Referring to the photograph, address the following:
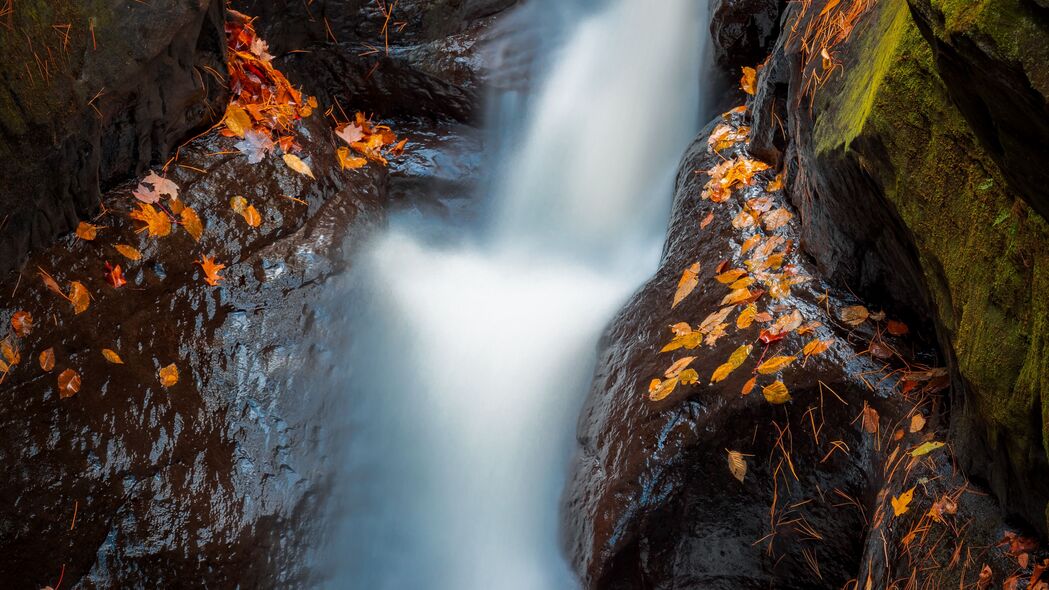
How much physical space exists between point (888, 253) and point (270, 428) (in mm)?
2852

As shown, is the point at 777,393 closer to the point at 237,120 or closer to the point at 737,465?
the point at 737,465

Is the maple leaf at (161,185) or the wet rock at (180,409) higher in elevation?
the maple leaf at (161,185)

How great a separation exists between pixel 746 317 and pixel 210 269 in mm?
2641

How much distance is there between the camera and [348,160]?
504 cm

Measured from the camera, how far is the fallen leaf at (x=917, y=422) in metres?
2.78

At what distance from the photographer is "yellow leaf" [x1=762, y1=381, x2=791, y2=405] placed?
308 centimetres

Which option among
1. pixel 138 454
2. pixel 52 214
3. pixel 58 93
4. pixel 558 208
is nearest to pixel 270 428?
pixel 138 454

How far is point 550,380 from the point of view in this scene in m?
4.11

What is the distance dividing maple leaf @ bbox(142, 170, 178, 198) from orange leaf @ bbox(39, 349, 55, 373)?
3.27ft

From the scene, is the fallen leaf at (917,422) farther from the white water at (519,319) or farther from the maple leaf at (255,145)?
the maple leaf at (255,145)

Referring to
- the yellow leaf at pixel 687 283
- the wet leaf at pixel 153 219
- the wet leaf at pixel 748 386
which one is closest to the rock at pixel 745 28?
the yellow leaf at pixel 687 283

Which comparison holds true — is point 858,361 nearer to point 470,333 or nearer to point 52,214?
point 470,333

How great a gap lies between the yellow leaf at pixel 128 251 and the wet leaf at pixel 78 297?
0.24m

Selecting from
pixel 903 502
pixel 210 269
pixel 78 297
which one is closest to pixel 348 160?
pixel 210 269
